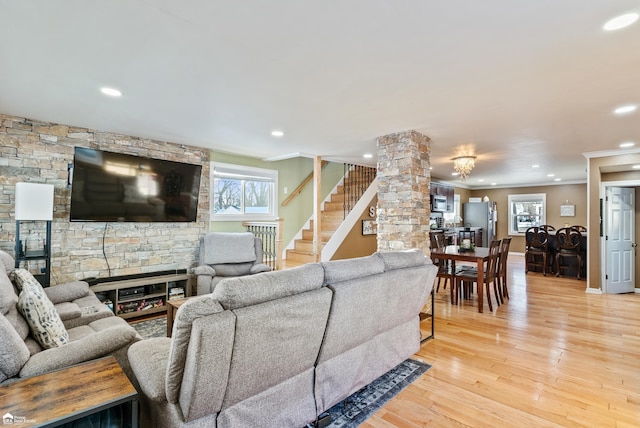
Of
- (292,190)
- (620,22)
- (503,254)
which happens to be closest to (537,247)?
(503,254)

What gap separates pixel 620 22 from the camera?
1.76m

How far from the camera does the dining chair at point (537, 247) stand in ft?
23.1

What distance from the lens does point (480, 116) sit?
3.41 meters

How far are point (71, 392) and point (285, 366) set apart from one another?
95 centimetres

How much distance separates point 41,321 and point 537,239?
847 cm

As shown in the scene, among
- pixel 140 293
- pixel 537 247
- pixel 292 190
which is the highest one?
pixel 292 190

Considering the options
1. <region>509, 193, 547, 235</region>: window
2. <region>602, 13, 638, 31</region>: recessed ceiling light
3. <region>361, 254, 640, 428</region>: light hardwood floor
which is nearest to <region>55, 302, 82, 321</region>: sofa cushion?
<region>361, 254, 640, 428</region>: light hardwood floor

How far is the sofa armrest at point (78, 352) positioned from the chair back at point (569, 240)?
315 inches

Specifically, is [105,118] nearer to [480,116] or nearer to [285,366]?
[285,366]

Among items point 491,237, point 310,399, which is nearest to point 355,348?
point 310,399

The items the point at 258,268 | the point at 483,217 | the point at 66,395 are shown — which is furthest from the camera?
the point at 483,217

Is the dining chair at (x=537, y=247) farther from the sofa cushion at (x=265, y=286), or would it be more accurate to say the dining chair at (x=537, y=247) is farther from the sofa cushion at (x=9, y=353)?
the sofa cushion at (x=9, y=353)

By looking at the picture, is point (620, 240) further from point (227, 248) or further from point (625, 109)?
point (227, 248)

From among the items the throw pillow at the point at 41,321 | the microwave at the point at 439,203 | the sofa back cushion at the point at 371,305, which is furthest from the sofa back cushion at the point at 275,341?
the microwave at the point at 439,203
